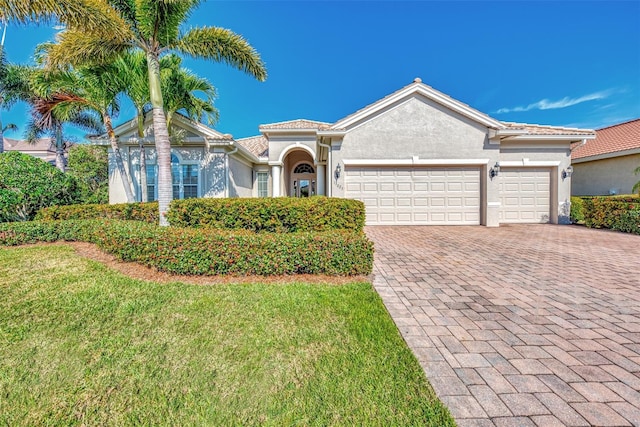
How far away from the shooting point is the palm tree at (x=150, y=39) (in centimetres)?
620

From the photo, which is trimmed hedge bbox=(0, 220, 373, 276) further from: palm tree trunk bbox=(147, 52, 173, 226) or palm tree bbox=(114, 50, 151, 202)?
palm tree bbox=(114, 50, 151, 202)

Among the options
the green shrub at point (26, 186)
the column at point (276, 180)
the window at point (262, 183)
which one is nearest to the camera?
the green shrub at point (26, 186)

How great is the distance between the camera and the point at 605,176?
1327 cm

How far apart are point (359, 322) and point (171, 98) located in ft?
38.5

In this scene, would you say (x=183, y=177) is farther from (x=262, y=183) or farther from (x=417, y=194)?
(x=417, y=194)

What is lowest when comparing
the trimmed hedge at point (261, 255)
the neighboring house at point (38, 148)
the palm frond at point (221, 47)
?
the trimmed hedge at point (261, 255)

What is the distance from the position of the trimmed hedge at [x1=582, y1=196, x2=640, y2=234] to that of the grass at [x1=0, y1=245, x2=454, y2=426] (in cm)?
1150

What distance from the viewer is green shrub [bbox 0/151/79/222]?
312 inches

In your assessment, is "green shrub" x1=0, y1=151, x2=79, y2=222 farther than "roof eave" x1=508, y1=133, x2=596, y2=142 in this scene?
No

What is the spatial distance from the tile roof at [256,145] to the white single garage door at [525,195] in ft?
42.3

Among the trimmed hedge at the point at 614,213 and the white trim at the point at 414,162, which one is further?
the white trim at the point at 414,162

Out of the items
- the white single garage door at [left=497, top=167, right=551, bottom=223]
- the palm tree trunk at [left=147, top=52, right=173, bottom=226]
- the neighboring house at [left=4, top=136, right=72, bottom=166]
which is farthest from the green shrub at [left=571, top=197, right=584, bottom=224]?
the neighboring house at [left=4, top=136, right=72, bottom=166]

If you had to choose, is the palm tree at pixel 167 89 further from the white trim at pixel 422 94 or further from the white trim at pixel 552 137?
the white trim at pixel 552 137

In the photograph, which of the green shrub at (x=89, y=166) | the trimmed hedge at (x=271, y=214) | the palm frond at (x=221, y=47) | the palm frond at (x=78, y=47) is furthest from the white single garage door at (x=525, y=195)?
the green shrub at (x=89, y=166)
